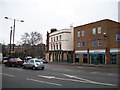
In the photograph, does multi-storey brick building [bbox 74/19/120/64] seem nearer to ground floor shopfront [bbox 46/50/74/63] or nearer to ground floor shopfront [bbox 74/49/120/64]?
ground floor shopfront [bbox 74/49/120/64]

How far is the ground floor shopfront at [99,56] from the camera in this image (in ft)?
155

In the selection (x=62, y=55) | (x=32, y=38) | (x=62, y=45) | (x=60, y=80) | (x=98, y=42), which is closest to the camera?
(x=60, y=80)

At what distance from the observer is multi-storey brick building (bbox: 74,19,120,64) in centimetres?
4794

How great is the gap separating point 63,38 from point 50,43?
9576mm

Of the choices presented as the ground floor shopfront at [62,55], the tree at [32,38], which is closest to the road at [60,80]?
the ground floor shopfront at [62,55]

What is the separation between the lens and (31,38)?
90.5 m

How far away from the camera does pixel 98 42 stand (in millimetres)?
51875

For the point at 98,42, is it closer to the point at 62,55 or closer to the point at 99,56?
the point at 99,56

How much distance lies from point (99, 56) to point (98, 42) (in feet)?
11.0

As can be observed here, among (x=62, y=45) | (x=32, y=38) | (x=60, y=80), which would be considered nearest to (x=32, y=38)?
(x=32, y=38)

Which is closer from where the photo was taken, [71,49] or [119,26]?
[119,26]

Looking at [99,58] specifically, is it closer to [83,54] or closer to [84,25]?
[83,54]

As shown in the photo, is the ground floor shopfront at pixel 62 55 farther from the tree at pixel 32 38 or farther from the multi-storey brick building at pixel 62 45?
the tree at pixel 32 38

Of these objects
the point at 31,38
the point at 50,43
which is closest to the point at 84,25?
the point at 50,43
